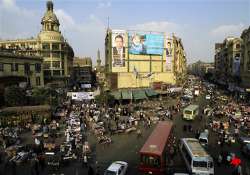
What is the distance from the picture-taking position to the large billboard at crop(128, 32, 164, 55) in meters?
68.4

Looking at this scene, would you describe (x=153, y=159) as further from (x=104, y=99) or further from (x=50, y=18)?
(x=50, y=18)

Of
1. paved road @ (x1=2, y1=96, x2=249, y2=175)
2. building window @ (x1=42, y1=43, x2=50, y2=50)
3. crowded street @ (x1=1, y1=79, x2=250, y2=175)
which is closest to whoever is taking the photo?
paved road @ (x1=2, y1=96, x2=249, y2=175)

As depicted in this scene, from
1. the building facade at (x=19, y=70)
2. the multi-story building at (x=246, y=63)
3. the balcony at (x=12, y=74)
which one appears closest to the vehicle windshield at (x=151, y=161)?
the building facade at (x=19, y=70)

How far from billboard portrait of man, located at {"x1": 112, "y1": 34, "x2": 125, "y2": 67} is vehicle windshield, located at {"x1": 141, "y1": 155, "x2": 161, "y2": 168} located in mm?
48380

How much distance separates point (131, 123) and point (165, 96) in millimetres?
35961

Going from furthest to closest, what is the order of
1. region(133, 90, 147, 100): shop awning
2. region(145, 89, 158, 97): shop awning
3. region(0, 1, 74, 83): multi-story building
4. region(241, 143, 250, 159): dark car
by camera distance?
1. region(0, 1, 74, 83): multi-story building
2. region(145, 89, 158, 97): shop awning
3. region(133, 90, 147, 100): shop awning
4. region(241, 143, 250, 159): dark car

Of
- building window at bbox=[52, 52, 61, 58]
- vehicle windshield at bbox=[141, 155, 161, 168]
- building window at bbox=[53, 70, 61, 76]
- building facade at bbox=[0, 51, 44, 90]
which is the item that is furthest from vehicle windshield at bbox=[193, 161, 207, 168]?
building window at bbox=[52, 52, 61, 58]

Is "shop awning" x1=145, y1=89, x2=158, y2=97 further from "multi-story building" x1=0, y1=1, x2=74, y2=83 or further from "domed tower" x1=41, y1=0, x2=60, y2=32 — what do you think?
"domed tower" x1=41, y1=0, x2=60, y2=32

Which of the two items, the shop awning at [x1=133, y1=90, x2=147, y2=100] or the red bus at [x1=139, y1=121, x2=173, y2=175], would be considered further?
the shop awning at [x1=133, y1=90, x2=147, y2=100]

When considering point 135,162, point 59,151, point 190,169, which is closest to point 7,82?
point 59,151

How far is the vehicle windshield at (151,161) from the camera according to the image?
19031 mm

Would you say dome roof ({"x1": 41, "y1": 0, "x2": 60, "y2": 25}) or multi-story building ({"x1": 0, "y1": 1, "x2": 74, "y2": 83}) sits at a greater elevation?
dome roof ({"x1": 41, "y1": 0, "x2": 60, "y2": 25})

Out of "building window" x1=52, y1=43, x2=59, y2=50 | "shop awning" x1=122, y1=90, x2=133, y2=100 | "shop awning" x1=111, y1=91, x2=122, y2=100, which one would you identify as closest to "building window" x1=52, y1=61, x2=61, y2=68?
"building window" x1=52, y1=43, x2=59, y2=50

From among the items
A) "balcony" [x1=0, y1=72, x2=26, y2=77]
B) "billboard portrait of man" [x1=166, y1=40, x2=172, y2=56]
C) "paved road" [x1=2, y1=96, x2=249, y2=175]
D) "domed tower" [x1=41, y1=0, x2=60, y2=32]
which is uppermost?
"domed tower" [x1=41, y1=0, x2=60, y2=32]
